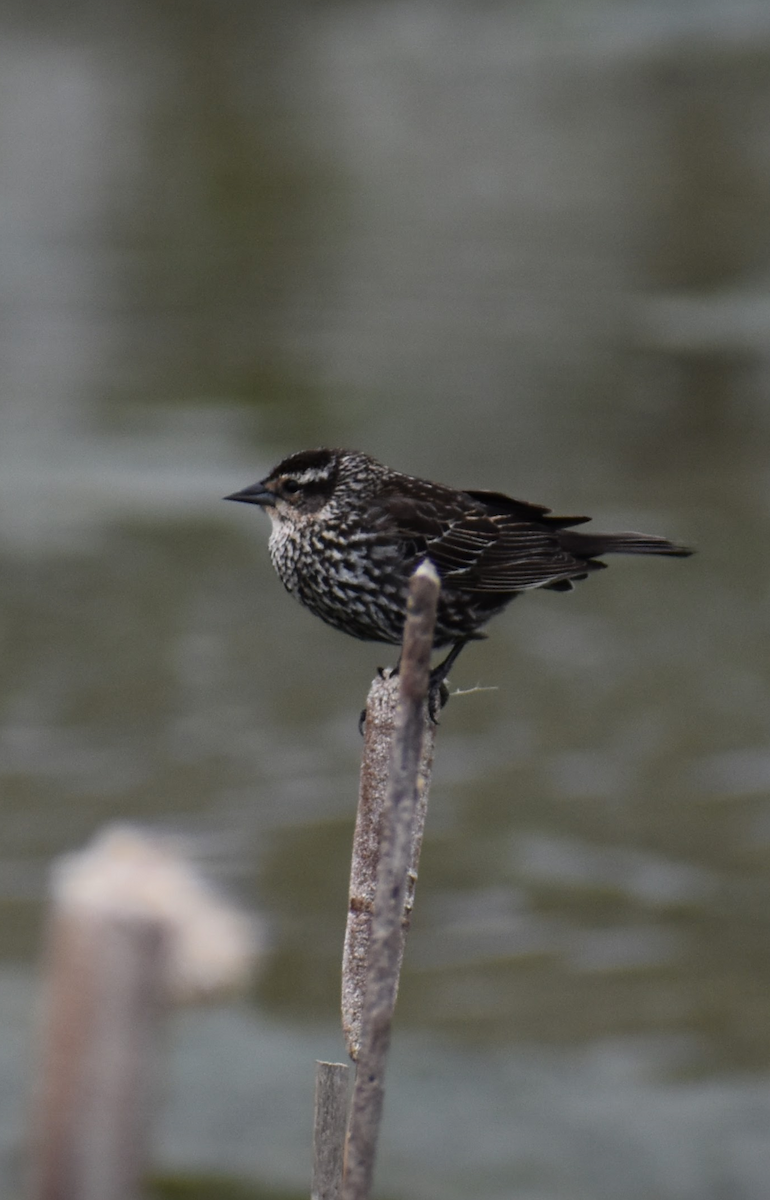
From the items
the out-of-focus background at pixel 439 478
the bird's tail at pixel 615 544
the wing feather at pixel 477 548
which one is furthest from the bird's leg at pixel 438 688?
the out-of-focus background at pixel 439 478

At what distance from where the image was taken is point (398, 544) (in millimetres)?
4898

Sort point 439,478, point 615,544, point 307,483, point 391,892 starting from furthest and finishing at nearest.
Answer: point 439,478
point 307,483
point 615,544
point 391,892

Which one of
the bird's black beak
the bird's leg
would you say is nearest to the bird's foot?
the bird's leg

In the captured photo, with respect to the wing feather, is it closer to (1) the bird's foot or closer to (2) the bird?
(2) the bird

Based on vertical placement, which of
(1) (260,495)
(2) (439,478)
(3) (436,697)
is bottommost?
(3) (436,697)

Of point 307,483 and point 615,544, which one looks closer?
point 615,544

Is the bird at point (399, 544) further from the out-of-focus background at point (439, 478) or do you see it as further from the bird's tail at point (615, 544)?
the out-of-focus background at point (439, 478)

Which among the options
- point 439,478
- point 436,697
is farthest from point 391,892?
point 439,478

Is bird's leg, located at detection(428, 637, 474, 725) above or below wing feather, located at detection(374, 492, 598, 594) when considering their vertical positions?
below

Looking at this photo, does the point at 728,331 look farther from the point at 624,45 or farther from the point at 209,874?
the point at 209,874

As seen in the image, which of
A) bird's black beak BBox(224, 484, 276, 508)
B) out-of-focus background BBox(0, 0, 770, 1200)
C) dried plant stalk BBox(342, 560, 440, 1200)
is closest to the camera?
dried plant stalk BBox(342, 560, 440, 1200)

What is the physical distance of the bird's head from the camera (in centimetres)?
505

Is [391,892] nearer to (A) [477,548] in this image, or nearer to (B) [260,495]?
(A) [477,548]

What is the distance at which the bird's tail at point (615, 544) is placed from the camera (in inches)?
184
